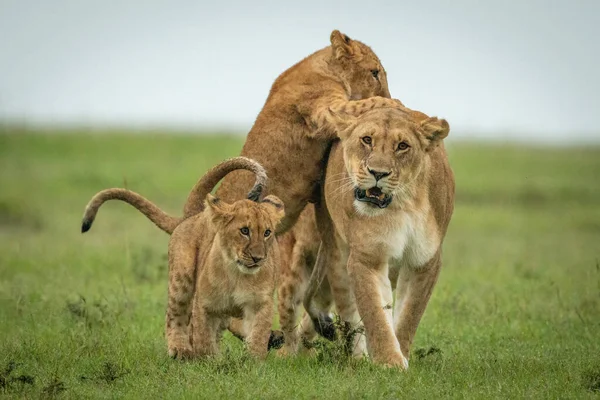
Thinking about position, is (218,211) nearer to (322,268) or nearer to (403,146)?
(403,146)

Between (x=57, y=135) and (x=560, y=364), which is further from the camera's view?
(x=57, y=135)

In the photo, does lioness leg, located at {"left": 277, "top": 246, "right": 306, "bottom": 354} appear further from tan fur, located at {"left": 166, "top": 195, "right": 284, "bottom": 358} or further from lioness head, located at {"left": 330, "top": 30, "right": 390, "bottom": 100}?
lioness head, located at {"left": 330, "top": 30, "right": 390, "bottom": 100}

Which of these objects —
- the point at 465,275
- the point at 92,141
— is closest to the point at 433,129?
the point at 465,275

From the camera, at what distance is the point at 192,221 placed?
7000 millimetres

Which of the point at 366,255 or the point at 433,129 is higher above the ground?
the point at 433,129

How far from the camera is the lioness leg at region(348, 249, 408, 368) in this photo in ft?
20.6

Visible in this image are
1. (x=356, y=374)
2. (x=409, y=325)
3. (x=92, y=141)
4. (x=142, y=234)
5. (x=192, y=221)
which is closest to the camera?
(x=356, y=374)

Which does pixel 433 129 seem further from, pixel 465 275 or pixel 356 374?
pixel 465 275

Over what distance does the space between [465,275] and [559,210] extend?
30.6 ft

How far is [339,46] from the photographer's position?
773 centimetres

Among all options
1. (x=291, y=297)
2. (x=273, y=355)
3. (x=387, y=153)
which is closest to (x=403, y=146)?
(x=387, y=153)

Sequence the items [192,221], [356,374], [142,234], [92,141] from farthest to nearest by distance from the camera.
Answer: [92,141] → [142,234] → [192,221] → [356,374]

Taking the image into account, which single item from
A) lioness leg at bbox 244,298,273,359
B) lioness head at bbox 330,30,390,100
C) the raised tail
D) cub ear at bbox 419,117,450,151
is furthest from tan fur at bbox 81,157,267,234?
lioness head at bbox 330,30,390,100

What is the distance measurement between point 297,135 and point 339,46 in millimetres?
755
